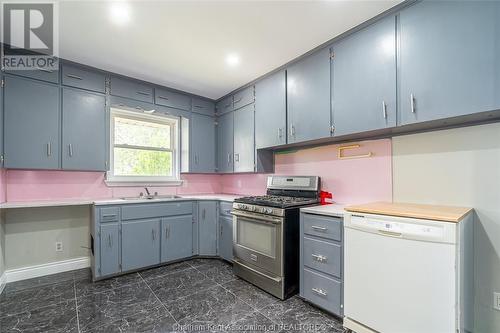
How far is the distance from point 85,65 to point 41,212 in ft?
6.16

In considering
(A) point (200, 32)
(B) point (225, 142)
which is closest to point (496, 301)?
(A) point (200, 32)

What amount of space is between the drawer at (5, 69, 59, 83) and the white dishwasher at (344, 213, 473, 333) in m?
3.49

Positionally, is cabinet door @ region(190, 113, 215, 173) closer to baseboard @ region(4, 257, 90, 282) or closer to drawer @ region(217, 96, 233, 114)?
drawer @ region(217, 96, 233, 114)

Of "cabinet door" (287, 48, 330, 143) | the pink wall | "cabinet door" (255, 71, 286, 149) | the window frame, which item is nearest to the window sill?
the window frame

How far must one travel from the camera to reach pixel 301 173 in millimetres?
3100

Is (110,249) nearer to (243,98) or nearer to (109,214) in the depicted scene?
(109,214)

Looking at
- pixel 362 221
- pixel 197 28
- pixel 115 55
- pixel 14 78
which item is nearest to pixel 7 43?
pixel 14 78

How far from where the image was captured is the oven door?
2.39 metres

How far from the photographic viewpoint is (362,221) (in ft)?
5.80

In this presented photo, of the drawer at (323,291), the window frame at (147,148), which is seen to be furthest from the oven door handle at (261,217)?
the window frame at (147,148)

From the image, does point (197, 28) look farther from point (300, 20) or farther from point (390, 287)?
point (390, 287)

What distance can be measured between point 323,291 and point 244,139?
2.23m

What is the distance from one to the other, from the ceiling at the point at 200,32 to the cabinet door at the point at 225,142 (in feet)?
3.17

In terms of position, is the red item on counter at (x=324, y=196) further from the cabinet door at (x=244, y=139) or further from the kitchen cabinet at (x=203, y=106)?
the kitchen cabinet at (x=203, y=106)
